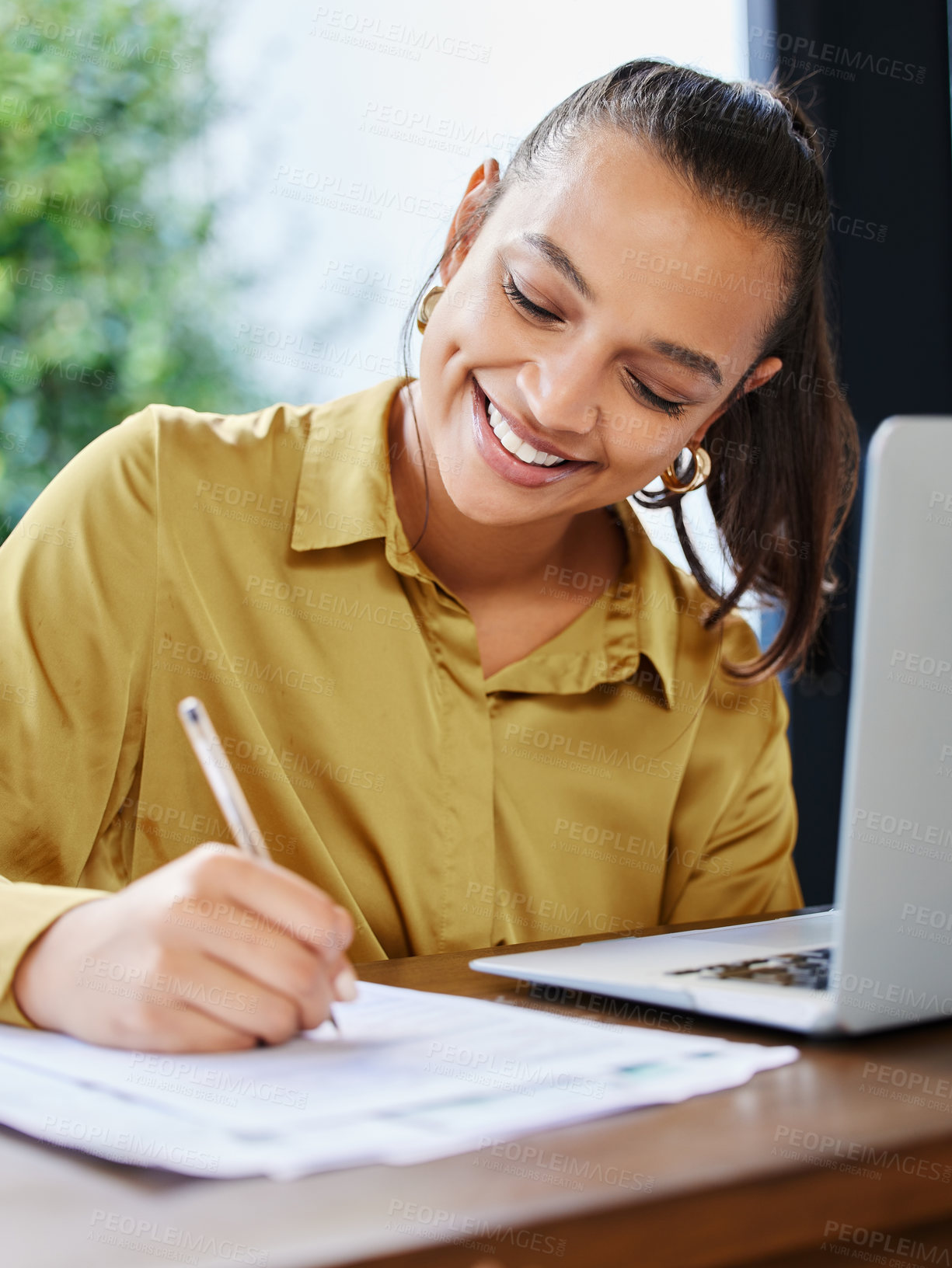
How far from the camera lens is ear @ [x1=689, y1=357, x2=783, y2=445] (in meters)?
1.35

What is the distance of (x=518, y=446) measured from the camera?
1192mm

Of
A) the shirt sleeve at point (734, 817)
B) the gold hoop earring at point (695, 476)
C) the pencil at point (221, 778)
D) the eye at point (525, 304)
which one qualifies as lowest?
the shirt sleeve at point (734, 817)

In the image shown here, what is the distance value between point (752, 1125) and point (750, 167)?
935 millimetres

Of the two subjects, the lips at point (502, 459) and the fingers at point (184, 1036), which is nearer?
the fingers at point (184, 1036)

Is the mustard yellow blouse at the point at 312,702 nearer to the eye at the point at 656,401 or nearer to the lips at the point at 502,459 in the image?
the lips at the point at 502,459

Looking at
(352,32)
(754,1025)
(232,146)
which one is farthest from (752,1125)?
(232,146)

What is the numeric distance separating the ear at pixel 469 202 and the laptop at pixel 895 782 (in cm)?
77

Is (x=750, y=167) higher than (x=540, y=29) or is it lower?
lower

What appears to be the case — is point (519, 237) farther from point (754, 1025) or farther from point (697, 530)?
point (754, 1025)

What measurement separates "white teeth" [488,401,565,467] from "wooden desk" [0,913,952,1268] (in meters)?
0.72

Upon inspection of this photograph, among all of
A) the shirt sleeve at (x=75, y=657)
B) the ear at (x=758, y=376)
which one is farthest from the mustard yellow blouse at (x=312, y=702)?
the ear at (x=758, y=376)

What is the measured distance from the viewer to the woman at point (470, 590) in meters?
1.14

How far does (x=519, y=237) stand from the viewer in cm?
116

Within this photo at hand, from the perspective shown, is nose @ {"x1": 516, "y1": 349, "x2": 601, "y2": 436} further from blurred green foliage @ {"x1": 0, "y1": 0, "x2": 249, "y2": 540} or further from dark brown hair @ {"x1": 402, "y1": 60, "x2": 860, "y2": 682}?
blurred green foliage @ {"x1": 0, "y1": 0, "x2": 249, "y2": 540}
